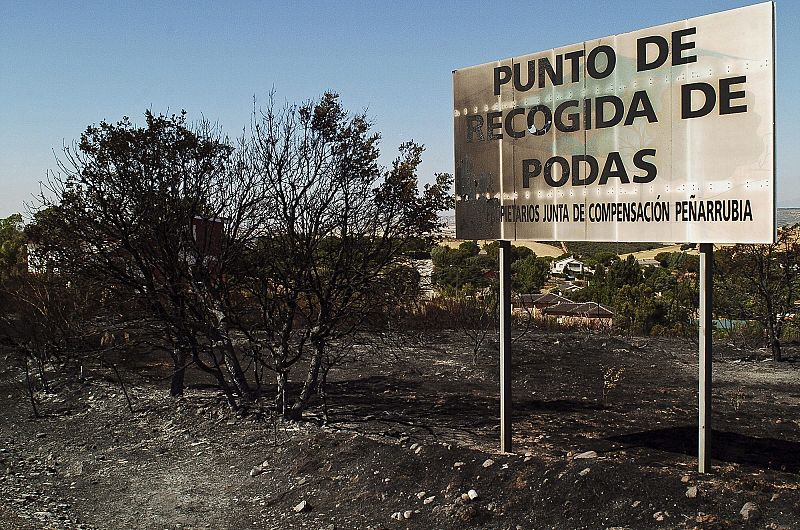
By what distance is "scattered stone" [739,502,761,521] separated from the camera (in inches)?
197

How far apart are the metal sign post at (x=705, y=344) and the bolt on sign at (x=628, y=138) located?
0.23 metres

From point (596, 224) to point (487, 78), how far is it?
1.80m

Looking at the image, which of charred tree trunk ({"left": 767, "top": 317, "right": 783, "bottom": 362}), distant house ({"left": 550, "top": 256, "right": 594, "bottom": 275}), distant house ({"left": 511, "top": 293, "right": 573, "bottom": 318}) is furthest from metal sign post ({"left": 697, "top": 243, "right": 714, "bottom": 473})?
distant house ({"left": 550, "top": 256, "right": 594, "bottom": 275})

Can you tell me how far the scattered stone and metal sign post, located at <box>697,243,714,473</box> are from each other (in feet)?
2.55

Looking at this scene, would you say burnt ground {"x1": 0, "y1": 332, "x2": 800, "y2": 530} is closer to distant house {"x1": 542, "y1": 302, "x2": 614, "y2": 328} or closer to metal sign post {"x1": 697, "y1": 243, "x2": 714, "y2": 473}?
metal sign post {"x1": 697, "y1": 243, "x2": 714, "y2": 473}

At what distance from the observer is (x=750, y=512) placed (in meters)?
5.06

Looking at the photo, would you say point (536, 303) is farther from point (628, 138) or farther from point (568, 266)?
point (568, 266)

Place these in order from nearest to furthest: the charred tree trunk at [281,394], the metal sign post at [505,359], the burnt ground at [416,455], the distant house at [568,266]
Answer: the burnt ground at [416,455]
the metal sign post at [505,359]
the charred tree trunk at [281,394]
the distant house at [568,266]

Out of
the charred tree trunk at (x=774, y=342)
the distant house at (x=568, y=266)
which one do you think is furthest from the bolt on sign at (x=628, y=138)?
the distant house at (x=568, y=266)

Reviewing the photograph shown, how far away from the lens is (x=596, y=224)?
6.31 metres

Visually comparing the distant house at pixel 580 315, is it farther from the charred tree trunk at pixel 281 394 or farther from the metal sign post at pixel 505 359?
the metal sign post at pixel 505 359

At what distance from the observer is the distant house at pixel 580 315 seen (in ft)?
62.9

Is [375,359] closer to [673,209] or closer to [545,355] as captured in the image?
[545,355]

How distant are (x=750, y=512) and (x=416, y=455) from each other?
2871 millimetres
